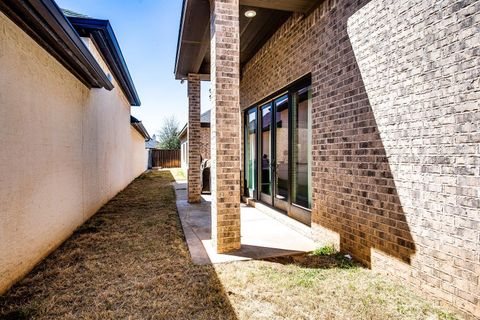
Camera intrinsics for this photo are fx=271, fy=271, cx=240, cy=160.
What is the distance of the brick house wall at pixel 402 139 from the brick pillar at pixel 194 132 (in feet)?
13.7

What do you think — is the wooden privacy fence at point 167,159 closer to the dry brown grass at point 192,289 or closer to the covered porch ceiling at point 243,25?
the covered porch ceiling at point 243,25

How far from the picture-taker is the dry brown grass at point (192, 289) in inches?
90.4

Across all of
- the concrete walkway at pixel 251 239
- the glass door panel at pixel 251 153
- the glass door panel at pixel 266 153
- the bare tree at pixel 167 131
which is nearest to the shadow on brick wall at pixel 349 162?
the concrete walkway at pixel 251 239

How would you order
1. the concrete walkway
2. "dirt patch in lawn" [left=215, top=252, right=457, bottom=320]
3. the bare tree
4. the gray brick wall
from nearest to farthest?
the gray brick wall < "dirt patch in lawn" [left=215, top=252, right=457, bottom=320] < the concrete walkway < the bare tree

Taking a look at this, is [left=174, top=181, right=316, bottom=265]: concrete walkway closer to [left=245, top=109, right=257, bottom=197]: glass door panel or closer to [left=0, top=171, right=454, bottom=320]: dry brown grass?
[left=0, top=171, right=454, bottom=320]: dry brown grass

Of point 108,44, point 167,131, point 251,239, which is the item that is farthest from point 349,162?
point 167,131

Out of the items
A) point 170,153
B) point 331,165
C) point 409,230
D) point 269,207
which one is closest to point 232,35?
point 331,165

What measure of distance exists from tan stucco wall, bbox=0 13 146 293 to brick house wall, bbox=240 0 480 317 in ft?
12.2

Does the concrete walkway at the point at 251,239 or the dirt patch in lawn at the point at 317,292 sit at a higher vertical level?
the concrete walkway at the point at 251,239

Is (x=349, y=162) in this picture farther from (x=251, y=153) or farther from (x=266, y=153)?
(x=251, y=153)

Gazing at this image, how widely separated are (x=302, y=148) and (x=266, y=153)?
1.83m

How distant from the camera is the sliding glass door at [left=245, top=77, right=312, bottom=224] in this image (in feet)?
15.6

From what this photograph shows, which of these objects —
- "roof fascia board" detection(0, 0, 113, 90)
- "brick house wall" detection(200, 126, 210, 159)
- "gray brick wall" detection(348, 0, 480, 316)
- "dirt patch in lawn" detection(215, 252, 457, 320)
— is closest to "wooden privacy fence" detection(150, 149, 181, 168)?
"brick house wall" detection(200, 126, 210, 159)

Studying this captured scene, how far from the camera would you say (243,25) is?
5238mm
